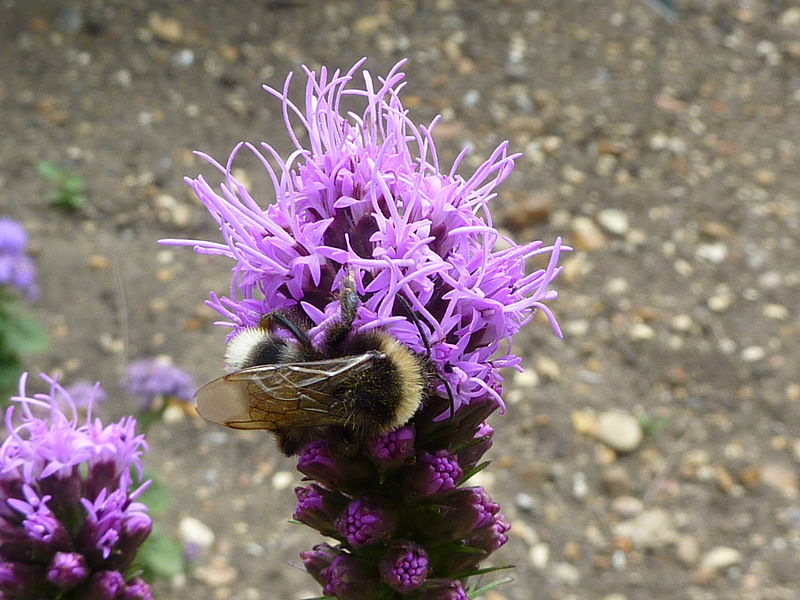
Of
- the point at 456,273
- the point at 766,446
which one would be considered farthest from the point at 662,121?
the point at 456,273

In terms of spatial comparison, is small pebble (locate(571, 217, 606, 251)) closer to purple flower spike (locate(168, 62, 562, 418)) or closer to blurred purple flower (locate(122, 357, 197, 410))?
blurred purple flower (locate(122, 357, 197, 410))

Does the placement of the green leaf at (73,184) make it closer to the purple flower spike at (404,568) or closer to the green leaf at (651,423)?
the green leaf at (651,423)

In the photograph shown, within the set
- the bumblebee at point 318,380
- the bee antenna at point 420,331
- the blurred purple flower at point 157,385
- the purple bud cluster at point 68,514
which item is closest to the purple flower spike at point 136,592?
the purple bud cluster at point 68,514

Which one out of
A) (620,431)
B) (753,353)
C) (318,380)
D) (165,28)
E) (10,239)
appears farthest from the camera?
(165,28)

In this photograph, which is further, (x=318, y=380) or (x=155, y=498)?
(x=155, y=498)

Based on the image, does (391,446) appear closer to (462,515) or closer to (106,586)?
(462,515)

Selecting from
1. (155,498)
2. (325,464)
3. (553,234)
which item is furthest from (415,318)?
(553,234)
